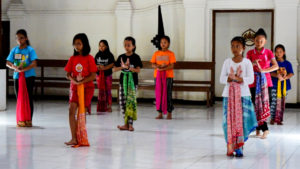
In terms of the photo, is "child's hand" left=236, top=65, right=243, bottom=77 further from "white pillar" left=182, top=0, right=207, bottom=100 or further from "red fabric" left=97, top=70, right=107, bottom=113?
"white pillar" left=182, top=0, right=207, bottom=100

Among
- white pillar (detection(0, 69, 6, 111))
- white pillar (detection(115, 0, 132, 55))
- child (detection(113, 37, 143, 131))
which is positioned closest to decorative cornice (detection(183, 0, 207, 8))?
white pillar (detection(115, 0, 132, 55))

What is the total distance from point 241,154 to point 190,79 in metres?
7.51

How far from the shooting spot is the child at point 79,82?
25.1ft

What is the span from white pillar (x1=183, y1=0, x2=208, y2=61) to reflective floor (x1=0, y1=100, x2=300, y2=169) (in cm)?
329

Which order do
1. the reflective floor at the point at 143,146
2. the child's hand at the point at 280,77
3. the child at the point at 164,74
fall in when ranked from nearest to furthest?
the reflective floor at the point at 143,146, the child's hand at the point at 280,77, the child at the point at 164,74

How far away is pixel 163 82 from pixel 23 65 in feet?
9.78

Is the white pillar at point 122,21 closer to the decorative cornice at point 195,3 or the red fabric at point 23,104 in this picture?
the decorative cornice at point 195,3

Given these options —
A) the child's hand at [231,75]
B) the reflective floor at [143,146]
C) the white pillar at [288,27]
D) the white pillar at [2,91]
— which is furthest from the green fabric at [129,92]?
the white pillar at [288,27]

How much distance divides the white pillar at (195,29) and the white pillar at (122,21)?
5.74 ft

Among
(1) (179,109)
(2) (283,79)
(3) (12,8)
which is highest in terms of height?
(3) (12,8)

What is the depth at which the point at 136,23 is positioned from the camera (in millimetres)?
15258

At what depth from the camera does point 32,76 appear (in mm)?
9711

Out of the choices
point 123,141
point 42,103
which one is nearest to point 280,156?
point 123,141

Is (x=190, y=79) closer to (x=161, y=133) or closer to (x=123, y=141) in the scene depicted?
(x=161, y=133)
